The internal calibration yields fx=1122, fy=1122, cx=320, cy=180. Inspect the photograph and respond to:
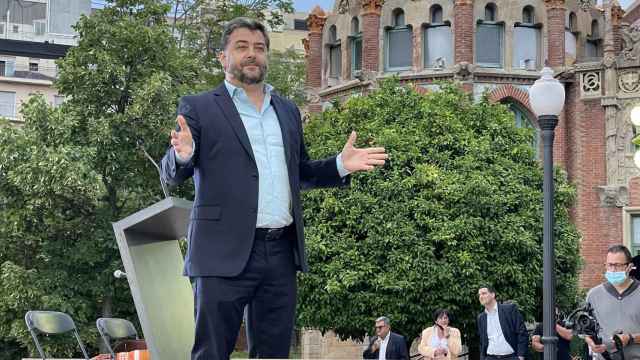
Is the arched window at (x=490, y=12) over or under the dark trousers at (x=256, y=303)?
over

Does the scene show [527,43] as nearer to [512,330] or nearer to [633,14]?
[633,14]

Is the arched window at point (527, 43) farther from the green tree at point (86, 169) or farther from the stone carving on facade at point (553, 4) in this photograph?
the green tree at point (86, 169)

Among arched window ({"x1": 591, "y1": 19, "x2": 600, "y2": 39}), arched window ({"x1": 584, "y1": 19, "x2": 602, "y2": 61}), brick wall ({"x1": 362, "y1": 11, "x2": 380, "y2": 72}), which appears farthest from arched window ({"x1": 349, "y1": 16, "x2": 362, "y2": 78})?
arched window ({"x1": 591, "y1": 19, "x2": 600, "y2": 39})

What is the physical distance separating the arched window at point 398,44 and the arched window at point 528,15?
3.87 m

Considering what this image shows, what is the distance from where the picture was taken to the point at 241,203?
17.9 feet

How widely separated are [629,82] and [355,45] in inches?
387

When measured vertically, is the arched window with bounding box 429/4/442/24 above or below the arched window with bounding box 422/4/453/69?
above

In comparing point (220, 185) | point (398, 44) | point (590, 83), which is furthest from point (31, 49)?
point (220, 185)

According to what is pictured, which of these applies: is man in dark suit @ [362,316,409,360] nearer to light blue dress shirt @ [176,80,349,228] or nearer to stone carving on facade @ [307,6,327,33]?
light blue dress shirt @ [176,80,349,228]

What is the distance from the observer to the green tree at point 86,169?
2597 cm

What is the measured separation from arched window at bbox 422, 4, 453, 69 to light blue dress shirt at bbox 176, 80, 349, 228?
3251cm

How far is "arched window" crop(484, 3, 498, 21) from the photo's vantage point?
38188 mm

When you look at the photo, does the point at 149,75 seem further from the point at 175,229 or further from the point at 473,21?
the point at 175,229

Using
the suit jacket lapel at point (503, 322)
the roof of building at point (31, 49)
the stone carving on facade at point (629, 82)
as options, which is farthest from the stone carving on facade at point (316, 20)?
the roof of building at point (31, 49)
